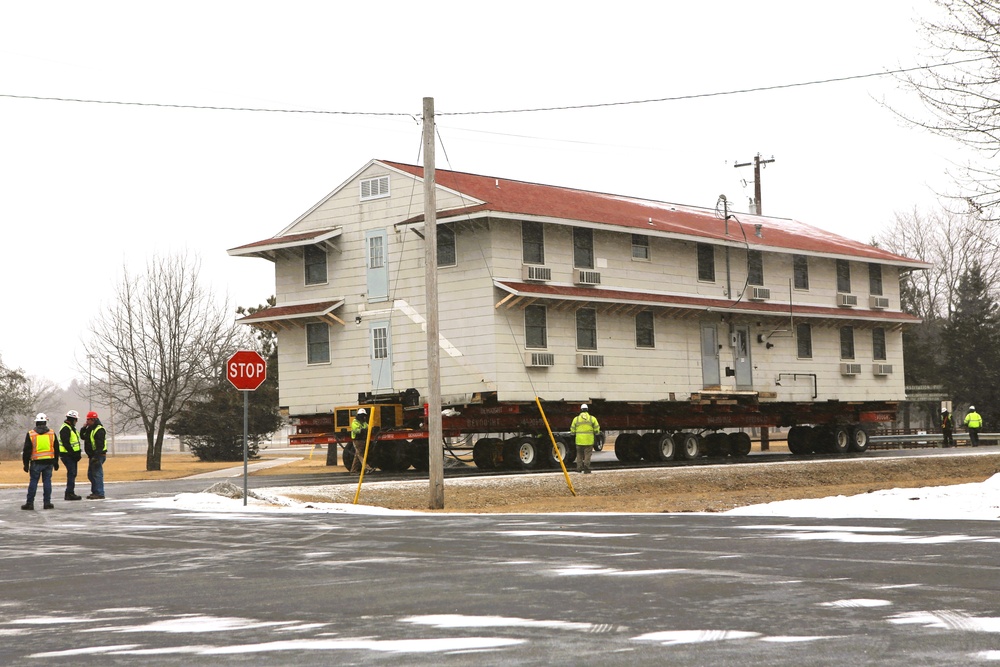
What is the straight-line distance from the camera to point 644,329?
127 feet

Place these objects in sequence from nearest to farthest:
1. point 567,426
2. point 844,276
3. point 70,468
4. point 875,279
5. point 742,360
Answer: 1. point 70,468
2. point 567,426
3. point 742,360
4. point 844,276
5. point 875,279

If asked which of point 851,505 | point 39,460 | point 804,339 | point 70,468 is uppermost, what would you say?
point 804,339

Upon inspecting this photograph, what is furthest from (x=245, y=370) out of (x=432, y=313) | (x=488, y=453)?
(x=488, y=453)

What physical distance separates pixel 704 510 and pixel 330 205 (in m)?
22.4

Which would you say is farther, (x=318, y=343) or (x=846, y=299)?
(x=846, y=299)

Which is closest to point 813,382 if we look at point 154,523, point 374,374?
point 374,374

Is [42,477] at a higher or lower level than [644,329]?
lower

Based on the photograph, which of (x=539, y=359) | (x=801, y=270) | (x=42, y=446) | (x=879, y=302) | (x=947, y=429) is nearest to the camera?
(x=42, y=446)

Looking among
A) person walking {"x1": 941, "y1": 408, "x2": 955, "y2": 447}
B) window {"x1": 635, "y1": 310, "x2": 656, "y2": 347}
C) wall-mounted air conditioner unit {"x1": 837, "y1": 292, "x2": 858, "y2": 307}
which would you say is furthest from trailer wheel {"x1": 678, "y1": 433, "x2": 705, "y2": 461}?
person walking {"x1": 941, "y1": 408, "x2": 955, "y2": 447}

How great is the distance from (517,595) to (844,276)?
39.3 meters

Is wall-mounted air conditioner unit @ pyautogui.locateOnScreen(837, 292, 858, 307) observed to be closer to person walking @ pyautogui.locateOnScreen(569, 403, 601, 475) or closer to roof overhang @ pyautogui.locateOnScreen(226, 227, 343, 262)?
person walking @ pyautogui.locateOnScreen(569, 403, 601, 475)

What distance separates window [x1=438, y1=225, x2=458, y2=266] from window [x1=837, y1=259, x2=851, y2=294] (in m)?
17.8

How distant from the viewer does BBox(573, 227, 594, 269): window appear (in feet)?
121

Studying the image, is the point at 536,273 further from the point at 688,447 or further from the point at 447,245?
the point at 688,447
